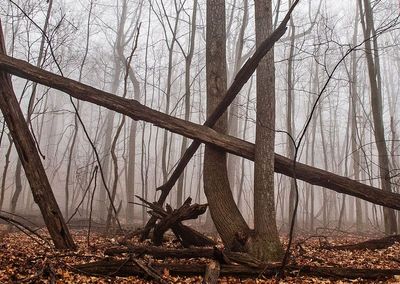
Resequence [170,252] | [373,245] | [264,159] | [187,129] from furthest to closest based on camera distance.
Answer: [373,245] < [187,129] < [264,159] < [170,252]

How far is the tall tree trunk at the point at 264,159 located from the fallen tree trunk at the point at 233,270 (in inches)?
24.3

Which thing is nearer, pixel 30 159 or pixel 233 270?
pixel 233 270

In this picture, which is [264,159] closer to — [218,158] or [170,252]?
[218,158]

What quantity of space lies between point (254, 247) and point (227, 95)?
2475 mm

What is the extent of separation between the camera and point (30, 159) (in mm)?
6012

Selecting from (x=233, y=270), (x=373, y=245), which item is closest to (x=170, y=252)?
(x=233, y=270)

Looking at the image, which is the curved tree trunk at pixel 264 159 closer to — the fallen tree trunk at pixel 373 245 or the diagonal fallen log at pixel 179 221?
the diagonal fallen log at pixel 179 221

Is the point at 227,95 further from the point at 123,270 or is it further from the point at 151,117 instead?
the point at 123,270

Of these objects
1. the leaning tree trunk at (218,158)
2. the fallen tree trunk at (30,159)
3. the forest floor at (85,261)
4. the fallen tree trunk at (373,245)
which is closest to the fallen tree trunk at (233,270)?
the forest floor at (85,261)

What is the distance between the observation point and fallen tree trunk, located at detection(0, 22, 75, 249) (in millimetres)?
5980

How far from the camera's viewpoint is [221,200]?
616cm

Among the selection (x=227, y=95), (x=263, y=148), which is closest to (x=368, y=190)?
(x=263, y=148)

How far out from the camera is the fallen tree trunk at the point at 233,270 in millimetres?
4746

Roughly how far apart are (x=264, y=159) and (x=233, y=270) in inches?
68.8
